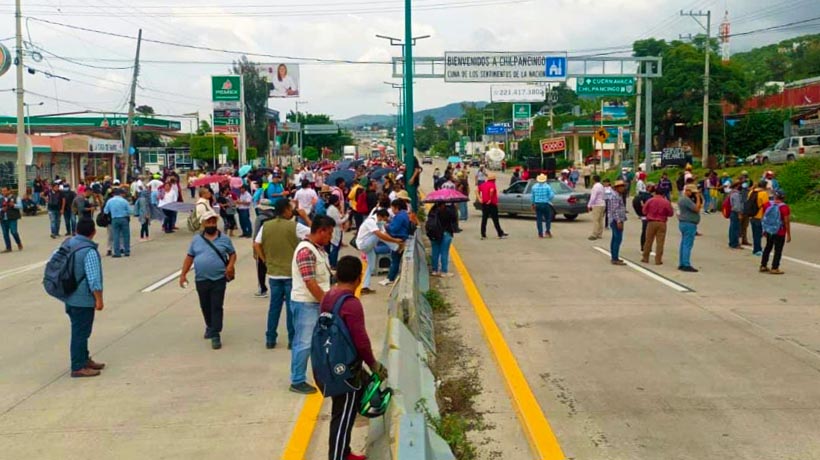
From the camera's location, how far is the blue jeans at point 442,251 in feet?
47.6

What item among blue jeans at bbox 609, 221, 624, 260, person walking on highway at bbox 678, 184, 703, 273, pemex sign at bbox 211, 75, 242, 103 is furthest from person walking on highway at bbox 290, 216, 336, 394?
pemex sign at bbox 211, 75, 242, 103

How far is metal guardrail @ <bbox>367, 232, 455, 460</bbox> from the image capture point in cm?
446

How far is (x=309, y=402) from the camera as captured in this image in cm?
734

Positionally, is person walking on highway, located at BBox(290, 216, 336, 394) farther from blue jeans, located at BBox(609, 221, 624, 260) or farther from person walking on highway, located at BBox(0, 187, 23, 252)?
person walking on highway, located at BBox(0, 187, 23, 252)

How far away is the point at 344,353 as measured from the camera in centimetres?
522

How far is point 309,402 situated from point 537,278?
7.82 m

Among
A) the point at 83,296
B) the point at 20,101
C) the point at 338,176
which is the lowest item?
the point at 83,296

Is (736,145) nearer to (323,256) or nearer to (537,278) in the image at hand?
(537,278)

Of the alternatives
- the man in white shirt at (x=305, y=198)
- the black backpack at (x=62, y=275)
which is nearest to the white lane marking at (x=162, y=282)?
the man in white shirt at (x=305, y=198)

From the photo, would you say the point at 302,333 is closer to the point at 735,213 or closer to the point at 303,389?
the point at 303,389

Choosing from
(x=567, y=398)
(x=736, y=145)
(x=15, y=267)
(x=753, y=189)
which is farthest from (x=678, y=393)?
(x=736, y=145)

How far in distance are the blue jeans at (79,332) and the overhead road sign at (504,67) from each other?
2556 cm

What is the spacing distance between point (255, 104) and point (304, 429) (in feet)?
316

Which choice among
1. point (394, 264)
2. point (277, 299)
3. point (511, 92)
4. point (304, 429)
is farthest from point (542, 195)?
point (511, 92)
